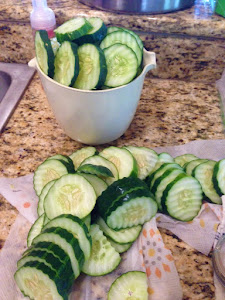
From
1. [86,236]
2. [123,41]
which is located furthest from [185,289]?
[123,41]

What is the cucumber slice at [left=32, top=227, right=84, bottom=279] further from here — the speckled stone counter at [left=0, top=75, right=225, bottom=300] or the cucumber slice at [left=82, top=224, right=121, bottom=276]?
the speckled stone counter at [left=0, top=75, right=225, bottom=300]

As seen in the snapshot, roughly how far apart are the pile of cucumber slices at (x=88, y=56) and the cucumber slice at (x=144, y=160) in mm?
199

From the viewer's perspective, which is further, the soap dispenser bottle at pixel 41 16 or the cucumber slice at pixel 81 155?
the soap dispenser bottle at pixel 41 16

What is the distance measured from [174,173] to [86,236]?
286 mm

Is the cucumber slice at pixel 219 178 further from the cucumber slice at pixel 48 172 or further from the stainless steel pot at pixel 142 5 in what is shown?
the stainless steel pot at pixel 142 5

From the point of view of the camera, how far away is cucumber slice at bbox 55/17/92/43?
2.77 feet

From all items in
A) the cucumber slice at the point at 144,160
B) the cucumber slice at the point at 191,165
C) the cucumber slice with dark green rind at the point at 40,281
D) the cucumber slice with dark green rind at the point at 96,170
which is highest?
the cucumber slice with dark green rind at the point at 96,170

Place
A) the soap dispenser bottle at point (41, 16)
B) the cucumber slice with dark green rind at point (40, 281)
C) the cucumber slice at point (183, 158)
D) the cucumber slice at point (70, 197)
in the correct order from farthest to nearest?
1. the soap dispenser bottle at point (41, 16)
2. the cucumber slice at point (183, 158)
3. the cucumber slice at point (70, 197)
4. the cucumber slice with dark green rind at point (40, 281)

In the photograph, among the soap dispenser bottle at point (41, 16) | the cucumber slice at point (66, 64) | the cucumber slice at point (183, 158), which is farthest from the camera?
the soap dispenser bottle at point (41, 16)

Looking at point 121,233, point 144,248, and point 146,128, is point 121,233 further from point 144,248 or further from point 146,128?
point 146,128

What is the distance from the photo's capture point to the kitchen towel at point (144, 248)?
66 cm

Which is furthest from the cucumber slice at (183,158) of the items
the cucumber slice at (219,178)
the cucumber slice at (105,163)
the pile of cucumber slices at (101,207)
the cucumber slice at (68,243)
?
the cucumber slice at (68,243)

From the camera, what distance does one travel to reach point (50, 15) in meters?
1.15

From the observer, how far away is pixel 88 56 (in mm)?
831
